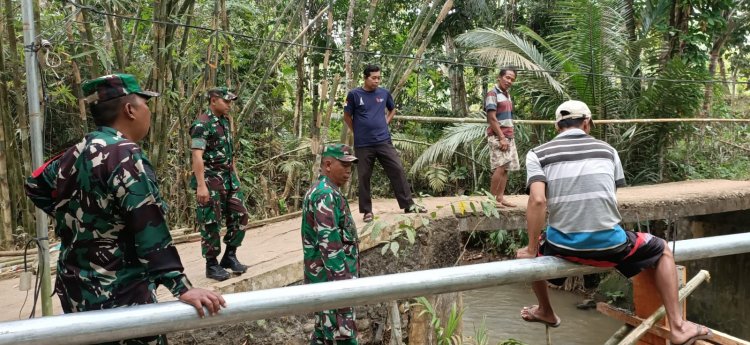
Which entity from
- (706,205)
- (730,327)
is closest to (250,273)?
(706,205)

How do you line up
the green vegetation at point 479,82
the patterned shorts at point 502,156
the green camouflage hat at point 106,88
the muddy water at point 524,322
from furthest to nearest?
the muddy water at point 524,322, the green vegetation at point 479,82, the patterned shorts at point 502,156, the green camouflage hat at point 106,88

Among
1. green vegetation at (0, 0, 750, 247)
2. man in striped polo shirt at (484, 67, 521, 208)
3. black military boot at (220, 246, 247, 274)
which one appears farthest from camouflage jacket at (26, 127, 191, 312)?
green vegetation at (0, 0, 750, 247)

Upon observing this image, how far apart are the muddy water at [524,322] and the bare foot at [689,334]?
5.38 meters

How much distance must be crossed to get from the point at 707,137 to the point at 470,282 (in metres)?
10.8

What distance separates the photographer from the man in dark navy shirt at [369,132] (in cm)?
571

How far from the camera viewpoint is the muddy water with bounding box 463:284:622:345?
8.48 meters

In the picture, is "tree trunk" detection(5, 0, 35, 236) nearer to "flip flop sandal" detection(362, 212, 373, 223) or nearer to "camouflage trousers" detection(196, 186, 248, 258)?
"camouflage trousers" detection(196, 186, 248, 258)

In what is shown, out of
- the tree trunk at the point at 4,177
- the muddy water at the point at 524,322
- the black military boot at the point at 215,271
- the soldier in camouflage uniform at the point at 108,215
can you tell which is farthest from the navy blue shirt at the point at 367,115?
the soldier in camouflage uniform at the point at 108,215

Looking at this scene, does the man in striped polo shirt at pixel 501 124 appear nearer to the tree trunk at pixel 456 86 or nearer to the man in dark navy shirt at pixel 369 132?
the man in dark navy shirt at pixel 369 132

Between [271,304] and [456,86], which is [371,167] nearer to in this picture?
[271,304]

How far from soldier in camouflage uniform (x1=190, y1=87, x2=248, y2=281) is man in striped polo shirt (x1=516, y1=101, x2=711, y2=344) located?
2425 mm

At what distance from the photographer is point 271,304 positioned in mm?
1671

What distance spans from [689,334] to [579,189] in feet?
2.40

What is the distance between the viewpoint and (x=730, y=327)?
343 inches
